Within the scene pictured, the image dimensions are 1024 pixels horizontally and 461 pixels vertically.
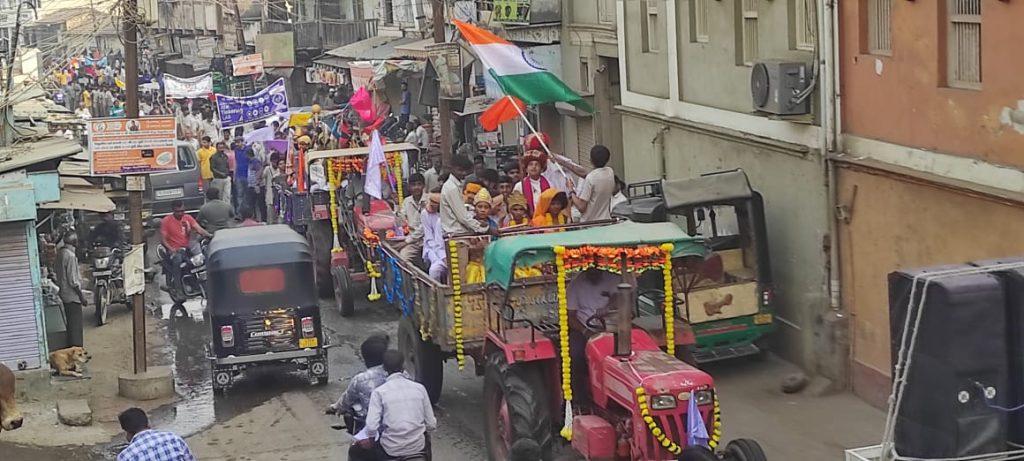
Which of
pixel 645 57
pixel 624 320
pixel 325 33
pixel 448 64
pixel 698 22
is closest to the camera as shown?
pixel 624 320

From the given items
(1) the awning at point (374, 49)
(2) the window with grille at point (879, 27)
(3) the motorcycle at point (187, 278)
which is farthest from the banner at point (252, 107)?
(2) the window with grille at point (879, 27)

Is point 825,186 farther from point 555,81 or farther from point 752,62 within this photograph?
point 555,81

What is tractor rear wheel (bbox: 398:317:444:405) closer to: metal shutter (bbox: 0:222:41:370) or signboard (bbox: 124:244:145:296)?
signboard (bbox: 124:244:145:296)

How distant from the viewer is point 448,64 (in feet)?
75.2

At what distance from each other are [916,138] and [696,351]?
3473mm

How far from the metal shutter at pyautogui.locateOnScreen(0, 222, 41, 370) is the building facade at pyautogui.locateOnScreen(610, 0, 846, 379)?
8390mm

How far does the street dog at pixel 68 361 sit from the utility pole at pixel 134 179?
0.69 metres

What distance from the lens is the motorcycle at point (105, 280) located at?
830 inches

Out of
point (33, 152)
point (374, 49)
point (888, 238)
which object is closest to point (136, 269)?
point (33, 152)

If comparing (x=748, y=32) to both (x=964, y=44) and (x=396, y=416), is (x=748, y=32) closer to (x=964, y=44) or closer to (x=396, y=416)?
(x=964, y=44)

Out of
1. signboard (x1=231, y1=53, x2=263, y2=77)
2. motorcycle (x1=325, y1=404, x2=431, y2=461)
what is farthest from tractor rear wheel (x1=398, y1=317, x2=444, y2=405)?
signboard (x1=231, y1=53, x2=263, y2=77)

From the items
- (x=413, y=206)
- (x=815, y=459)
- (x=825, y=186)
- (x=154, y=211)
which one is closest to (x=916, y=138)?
(x=825, y=186)

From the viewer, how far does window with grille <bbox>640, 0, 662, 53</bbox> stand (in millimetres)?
20750

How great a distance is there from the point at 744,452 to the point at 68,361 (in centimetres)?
952
